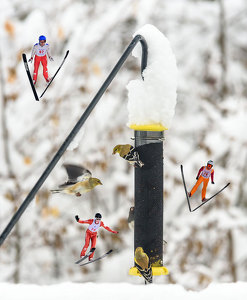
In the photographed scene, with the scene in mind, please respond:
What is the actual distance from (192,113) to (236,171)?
1.00 meters

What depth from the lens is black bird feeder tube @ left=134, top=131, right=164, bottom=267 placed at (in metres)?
1.09

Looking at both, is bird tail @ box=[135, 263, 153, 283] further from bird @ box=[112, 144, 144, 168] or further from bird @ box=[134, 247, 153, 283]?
bird @ box=[112, 144, 144, 168]

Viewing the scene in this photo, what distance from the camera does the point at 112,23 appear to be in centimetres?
347

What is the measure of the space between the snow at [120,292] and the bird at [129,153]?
0.56 meters

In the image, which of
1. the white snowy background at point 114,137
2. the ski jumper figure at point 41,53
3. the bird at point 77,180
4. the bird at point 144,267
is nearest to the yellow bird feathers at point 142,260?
the bird at point 144,267

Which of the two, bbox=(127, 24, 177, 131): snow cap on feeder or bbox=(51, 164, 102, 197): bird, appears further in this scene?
bbox=(127, 24, 177, 131): snow cap on feeder

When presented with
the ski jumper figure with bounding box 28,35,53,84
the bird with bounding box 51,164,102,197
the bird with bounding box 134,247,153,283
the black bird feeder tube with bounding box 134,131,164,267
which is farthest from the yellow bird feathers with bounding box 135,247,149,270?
the ski jumper figure with bounding box 28,35,53,84

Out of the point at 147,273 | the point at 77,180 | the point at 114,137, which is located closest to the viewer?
the point at 77,180

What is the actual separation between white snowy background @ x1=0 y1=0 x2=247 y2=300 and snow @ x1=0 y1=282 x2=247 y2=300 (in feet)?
4.34

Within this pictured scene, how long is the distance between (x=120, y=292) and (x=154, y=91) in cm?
76

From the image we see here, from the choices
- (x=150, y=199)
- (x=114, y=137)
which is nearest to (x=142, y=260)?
(x=150, y=199)

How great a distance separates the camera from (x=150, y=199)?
1.11m

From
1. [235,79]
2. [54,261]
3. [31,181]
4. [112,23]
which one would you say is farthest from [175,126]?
[54,261]

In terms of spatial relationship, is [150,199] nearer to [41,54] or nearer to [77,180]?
[77,180]
